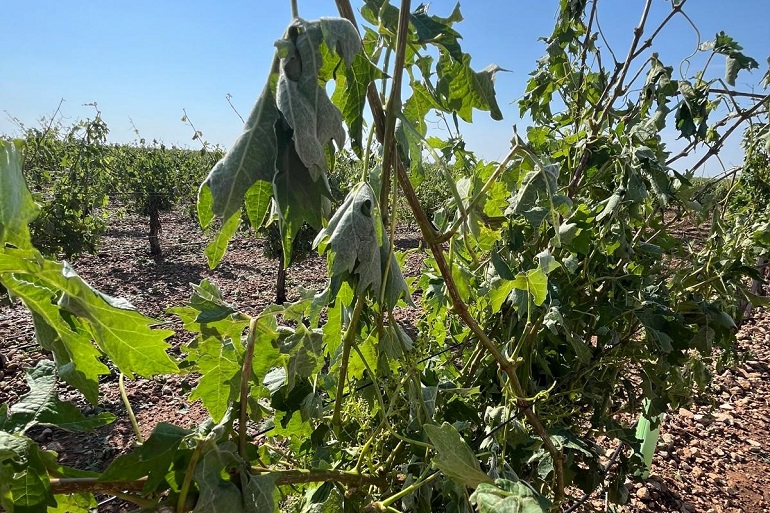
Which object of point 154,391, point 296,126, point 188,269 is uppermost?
point 296,126

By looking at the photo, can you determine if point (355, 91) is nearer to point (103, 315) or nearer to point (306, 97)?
point (306, 97)

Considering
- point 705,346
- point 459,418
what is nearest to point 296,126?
point 459,418

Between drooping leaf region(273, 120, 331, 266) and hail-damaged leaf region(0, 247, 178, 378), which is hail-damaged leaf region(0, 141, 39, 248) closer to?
hail-damaged leaf region(0, 247, 178, 378)

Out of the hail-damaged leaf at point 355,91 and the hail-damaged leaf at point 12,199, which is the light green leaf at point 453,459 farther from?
the hail-damaged leaf at point 12,199

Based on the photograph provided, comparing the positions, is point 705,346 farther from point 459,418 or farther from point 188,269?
point 188,269

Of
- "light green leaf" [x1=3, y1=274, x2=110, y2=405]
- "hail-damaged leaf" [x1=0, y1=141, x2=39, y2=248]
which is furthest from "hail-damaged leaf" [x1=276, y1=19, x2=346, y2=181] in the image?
"light green leaf" [x1=3, y1=274, x2=110, y2=405]

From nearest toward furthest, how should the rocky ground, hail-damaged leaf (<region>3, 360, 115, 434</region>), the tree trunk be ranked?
hail-damaged leaf (<region>3, 360, 115, 434</region>) < the rocky ground < the tree trunk

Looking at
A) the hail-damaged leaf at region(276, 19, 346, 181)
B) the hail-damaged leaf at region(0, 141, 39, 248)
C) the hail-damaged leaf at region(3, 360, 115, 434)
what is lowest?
the hail-damaged leaf at region(3, 360, 115, 434)

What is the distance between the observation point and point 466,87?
850 millimetres

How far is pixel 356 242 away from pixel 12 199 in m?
0.39

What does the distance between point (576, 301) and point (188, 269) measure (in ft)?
29.8

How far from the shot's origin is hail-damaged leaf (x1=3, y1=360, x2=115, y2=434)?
75 cm

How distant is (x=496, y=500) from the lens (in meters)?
0.72

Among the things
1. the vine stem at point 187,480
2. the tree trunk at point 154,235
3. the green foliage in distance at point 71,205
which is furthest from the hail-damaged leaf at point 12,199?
the tree trunk at point 154,235
